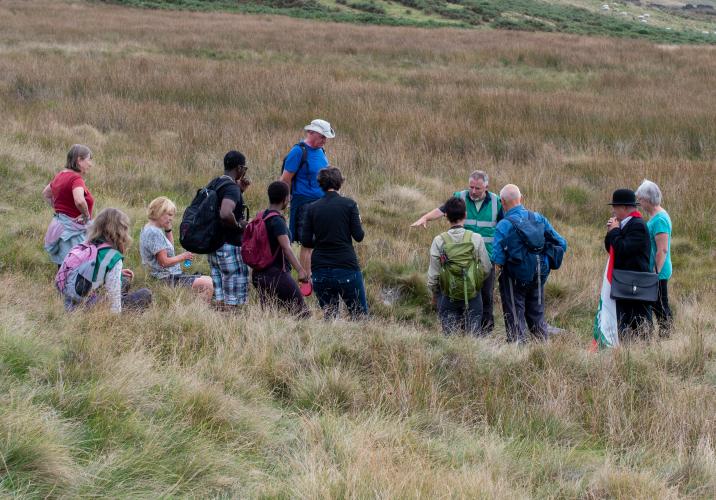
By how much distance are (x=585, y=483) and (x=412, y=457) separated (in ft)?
2.64

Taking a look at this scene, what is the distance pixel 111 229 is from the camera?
5.16 m

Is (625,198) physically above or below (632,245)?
above

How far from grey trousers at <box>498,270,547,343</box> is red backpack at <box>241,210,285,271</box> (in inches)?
79.8

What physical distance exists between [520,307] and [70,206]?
13.1ft

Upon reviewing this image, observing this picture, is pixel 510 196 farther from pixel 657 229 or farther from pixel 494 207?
pixel 657 229

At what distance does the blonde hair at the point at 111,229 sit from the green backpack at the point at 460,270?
2.52m

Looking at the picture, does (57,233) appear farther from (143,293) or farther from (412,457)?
(412,457)

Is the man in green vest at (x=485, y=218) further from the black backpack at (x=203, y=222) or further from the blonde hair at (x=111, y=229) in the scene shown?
the blonde hair at (x=111, y=229)

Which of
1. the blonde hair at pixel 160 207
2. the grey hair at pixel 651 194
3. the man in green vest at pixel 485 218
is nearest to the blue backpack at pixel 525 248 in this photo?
the man in green vest at pixel 485 218


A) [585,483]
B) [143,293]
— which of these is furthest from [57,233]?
[585,483]

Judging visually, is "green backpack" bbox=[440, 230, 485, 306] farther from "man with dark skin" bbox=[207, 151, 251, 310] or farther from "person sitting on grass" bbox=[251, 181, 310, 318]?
"man with dark skin" bbox=[207, 151, 251, 310]

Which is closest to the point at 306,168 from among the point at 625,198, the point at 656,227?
the point at 625,198

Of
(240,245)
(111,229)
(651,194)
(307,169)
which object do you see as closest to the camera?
(111,229)

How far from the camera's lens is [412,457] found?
3525 millimetres
